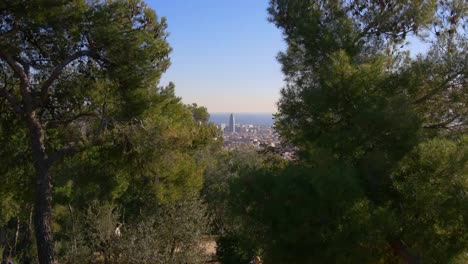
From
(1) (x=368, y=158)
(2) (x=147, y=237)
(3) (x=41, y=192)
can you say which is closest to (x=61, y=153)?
(3) (x=41, y=192)

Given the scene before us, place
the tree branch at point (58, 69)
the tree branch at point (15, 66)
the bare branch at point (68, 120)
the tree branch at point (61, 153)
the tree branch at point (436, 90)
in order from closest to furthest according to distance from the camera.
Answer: the tree branch at point (436, 90) < the tree branch at point (15, 66) < the tree branch at point (58, 69) < the tree branch at point (61, 153) < the bare branch at point (68, 120)

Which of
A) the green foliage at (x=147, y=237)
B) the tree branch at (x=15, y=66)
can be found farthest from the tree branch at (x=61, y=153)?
the green foliage at (x=147, y=237)

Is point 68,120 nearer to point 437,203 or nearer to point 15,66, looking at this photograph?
point 15,66

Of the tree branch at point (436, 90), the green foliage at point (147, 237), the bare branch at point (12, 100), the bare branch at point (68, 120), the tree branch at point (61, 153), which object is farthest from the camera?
the green foliage at point (147, 237)

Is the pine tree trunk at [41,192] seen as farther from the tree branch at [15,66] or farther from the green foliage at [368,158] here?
the green foliage at [368,158]

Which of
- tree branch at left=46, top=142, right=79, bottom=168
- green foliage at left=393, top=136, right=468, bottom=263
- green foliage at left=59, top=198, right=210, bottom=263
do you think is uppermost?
tree branch at left=46, top=142, right=79, bottom=168

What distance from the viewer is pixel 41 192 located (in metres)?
7.28

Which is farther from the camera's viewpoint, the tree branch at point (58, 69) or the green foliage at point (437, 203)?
the tree branch at point (58, 69)

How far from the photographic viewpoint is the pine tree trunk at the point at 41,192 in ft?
23.7

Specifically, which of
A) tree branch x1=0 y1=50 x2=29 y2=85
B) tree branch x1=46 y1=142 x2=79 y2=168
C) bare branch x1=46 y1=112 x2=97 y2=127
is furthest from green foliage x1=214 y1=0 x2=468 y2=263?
tree branch x1=0 y1=50 x2=29 y2=85

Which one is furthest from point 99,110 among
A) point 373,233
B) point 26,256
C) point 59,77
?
point 26,256

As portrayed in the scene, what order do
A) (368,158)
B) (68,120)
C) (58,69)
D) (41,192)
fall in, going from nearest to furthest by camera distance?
(368,158)
(58,69)
(41,192)
(68,120)

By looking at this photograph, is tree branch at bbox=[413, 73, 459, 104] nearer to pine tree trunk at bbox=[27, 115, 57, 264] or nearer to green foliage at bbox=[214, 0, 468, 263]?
green foliage at bbox=[214, 0, 468, 263]

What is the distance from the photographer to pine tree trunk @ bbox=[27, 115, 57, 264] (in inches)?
284
